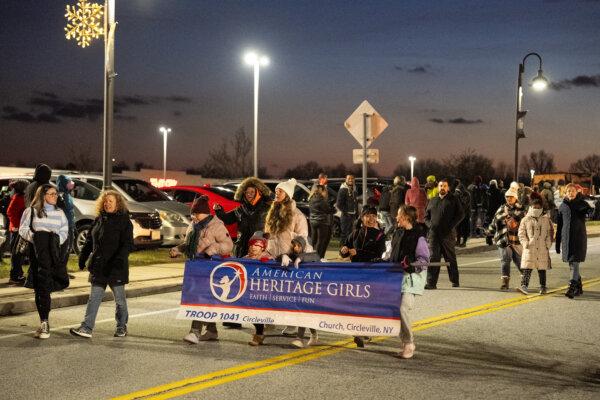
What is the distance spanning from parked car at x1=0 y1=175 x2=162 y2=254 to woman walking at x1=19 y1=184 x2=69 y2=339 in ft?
27.0

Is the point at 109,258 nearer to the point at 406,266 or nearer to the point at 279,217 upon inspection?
the point at 279,217

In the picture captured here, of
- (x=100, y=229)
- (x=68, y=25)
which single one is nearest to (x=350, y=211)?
(x=68, y=25)

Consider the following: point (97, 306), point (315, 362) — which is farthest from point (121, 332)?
point (315, 362)

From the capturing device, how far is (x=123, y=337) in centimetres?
906

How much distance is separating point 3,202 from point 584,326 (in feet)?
36.7

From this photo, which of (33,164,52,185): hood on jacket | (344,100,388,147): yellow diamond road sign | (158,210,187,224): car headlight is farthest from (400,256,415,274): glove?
(158,210,187,224): car headlight

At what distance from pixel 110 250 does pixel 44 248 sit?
740mm

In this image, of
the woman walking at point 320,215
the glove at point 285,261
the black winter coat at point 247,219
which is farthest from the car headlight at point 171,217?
the glove at point 285,261

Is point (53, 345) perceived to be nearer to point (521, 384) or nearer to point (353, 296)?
point (353, 296)

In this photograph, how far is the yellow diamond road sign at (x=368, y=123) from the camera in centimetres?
1664

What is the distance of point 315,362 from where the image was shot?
7773 millimetres

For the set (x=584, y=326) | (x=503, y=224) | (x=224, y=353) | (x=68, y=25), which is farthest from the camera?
(x=68, y=25)

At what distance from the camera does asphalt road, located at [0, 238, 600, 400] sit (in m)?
6.70

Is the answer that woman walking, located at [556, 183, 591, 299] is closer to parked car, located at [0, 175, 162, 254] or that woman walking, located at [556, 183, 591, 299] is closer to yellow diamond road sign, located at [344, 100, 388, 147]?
yellow diamond road sign, located at [344, 100, 388, 147]
